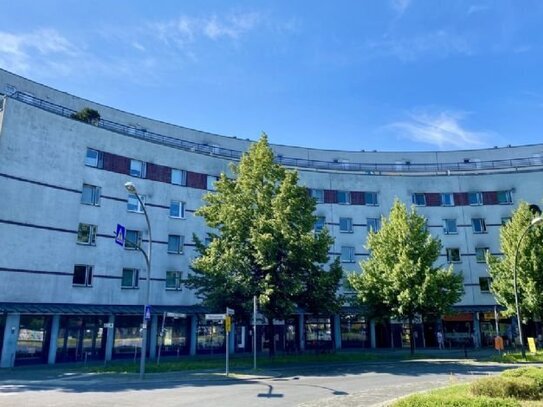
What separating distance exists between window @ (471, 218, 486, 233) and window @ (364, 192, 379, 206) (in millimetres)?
8233

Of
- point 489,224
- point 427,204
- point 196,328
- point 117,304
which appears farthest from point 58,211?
point 489,224

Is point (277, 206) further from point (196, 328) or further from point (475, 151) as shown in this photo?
point (475, 151)

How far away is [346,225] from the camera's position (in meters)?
40.5

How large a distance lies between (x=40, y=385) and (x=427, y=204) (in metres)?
32.8

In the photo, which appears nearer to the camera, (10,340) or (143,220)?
(10,340)

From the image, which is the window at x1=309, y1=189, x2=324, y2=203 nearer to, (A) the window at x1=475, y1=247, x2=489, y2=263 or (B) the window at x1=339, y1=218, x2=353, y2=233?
(B) the window at x1=339, y1=218, x2=353, y2=233

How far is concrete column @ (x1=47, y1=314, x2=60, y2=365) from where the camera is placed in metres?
27.6

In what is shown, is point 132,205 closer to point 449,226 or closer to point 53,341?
point 53,341

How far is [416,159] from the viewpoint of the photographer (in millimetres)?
50875

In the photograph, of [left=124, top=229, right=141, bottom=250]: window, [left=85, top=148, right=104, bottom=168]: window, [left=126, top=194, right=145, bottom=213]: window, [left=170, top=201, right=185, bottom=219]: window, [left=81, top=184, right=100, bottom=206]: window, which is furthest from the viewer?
[left=170, top=201, right=185, bottom=219]: window

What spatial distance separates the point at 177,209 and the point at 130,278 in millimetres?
5979

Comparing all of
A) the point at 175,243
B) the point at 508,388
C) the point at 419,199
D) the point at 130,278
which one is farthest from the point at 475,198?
the point at 508,388

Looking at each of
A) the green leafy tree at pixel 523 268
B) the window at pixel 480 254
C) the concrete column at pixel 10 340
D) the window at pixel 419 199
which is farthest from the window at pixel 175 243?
the window at pixel 480 254

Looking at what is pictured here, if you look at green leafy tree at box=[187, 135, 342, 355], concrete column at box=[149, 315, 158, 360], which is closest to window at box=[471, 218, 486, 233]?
green leafy tree at box=[187, 135, 342, 355]
